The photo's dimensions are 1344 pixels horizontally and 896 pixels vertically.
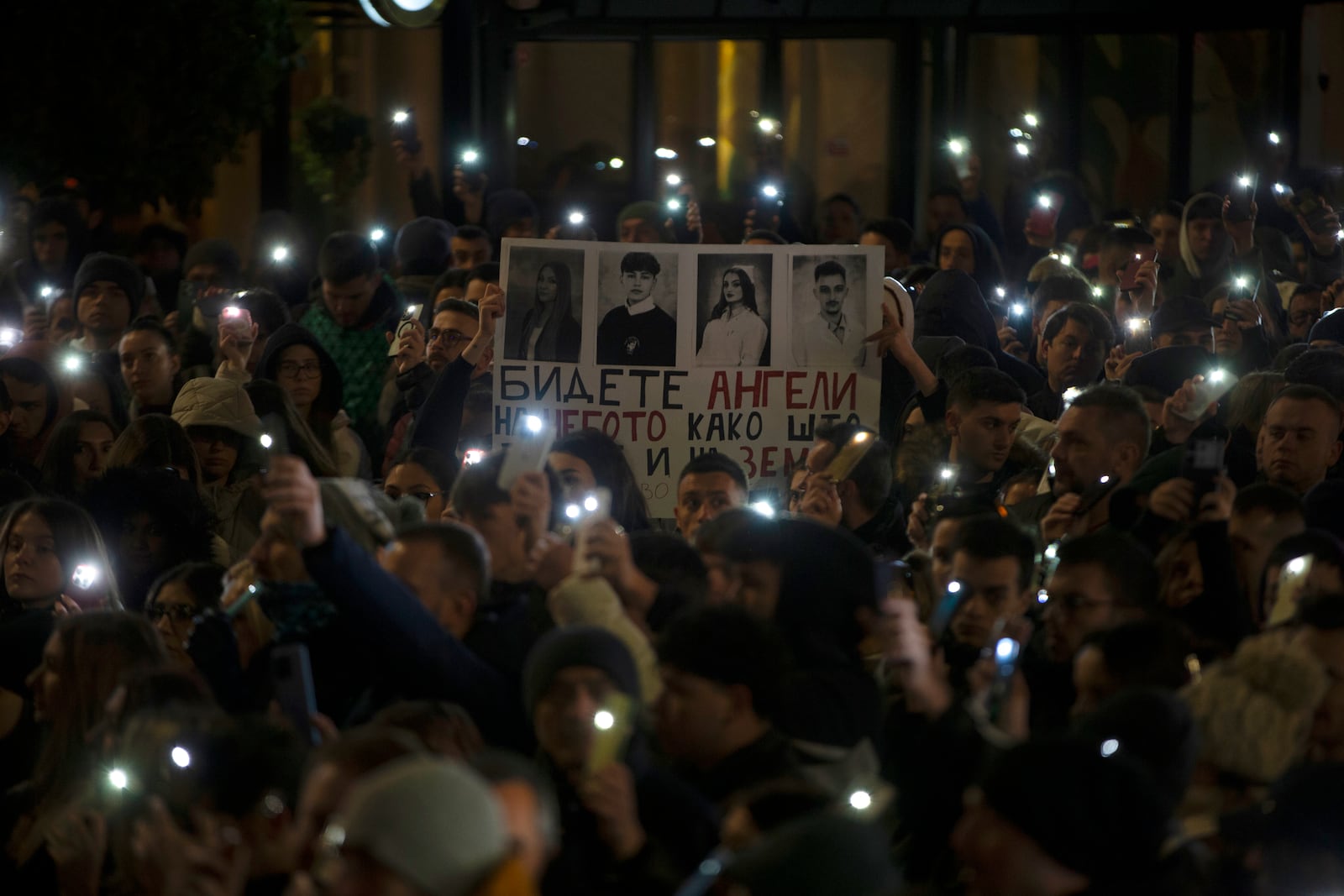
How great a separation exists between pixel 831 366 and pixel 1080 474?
5.06 ft

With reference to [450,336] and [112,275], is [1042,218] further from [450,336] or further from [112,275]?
[112,275]

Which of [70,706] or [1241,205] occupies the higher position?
[1241,205]

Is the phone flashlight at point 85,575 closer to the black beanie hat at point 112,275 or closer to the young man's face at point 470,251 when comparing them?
the black beanie hat at point 112,275

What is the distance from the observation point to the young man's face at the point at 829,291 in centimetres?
796

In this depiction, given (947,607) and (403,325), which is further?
(403,325)

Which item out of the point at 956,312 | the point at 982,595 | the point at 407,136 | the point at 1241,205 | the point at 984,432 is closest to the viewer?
the point at 982,595

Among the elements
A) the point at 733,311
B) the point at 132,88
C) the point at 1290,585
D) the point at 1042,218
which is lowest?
the point at 1290,585

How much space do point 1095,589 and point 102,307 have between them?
21.1 ft

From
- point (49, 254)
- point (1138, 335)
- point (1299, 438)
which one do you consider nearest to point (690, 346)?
point (1299, 438)

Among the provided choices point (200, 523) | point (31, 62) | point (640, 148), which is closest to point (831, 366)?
point (200, 523)

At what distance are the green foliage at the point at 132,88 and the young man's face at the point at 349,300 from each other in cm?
464

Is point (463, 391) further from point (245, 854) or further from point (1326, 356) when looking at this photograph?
point (245, 854)

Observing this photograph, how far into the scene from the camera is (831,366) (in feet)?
26.0

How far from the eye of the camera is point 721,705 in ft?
14.5
